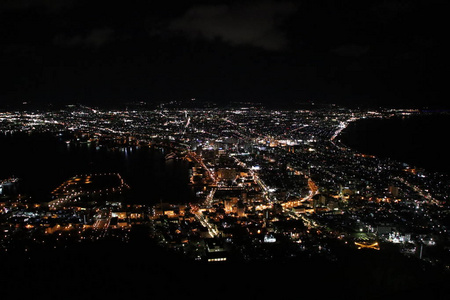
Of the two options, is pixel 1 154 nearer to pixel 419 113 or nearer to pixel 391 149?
pixel 391 149

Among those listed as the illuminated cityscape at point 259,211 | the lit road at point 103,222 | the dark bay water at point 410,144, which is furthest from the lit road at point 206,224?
the dark bay water at point 410,144

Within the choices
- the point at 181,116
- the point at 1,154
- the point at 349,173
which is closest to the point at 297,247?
the point at 349,173

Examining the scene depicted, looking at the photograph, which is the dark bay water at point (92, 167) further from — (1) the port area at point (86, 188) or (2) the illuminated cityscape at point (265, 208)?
(2) the illuminated cityscape at point (265, 208)

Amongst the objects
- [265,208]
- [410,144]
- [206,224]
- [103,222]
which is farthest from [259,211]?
[410,144]

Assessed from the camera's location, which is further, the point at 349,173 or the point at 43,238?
the point at 349,173

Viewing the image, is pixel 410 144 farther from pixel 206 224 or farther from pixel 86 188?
pixel 86 188

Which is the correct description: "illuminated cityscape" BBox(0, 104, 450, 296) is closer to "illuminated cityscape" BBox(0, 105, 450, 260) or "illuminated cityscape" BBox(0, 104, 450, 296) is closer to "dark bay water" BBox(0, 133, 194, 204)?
"illuminated cityscape" BBox(0, 105, 450, 260)
